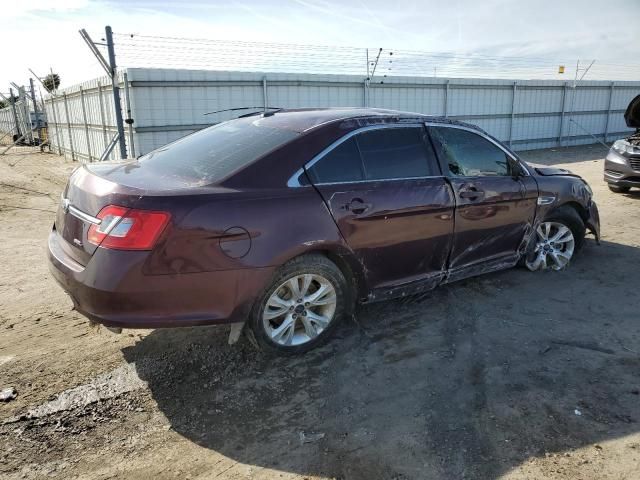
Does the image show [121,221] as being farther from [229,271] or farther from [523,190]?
[523,190]

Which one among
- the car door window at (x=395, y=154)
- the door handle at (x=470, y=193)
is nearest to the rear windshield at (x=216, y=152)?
the car door window at (x=395, y=154)

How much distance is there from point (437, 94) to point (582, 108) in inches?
308

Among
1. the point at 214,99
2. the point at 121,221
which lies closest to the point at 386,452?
the point at 121,221

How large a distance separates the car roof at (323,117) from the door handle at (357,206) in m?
0.60

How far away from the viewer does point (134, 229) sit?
2.77 m

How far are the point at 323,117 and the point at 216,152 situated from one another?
837 millimetres

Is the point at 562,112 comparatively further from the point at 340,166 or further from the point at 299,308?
the point at 299,308

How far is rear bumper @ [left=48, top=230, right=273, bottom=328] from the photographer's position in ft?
9.08

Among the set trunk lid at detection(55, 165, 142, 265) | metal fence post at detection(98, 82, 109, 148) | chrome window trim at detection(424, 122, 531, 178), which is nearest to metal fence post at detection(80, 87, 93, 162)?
metal fence post at detection(98, 82, 109, 148)

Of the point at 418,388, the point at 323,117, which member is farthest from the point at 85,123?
the point at 418,388

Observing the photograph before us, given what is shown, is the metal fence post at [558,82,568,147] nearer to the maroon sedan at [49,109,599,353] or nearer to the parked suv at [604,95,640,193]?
the parked suv at [604,95,640,193]

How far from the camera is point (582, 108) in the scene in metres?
20.7

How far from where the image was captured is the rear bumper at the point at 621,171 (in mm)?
8875

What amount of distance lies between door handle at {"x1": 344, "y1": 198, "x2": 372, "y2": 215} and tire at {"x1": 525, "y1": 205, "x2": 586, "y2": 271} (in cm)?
232
